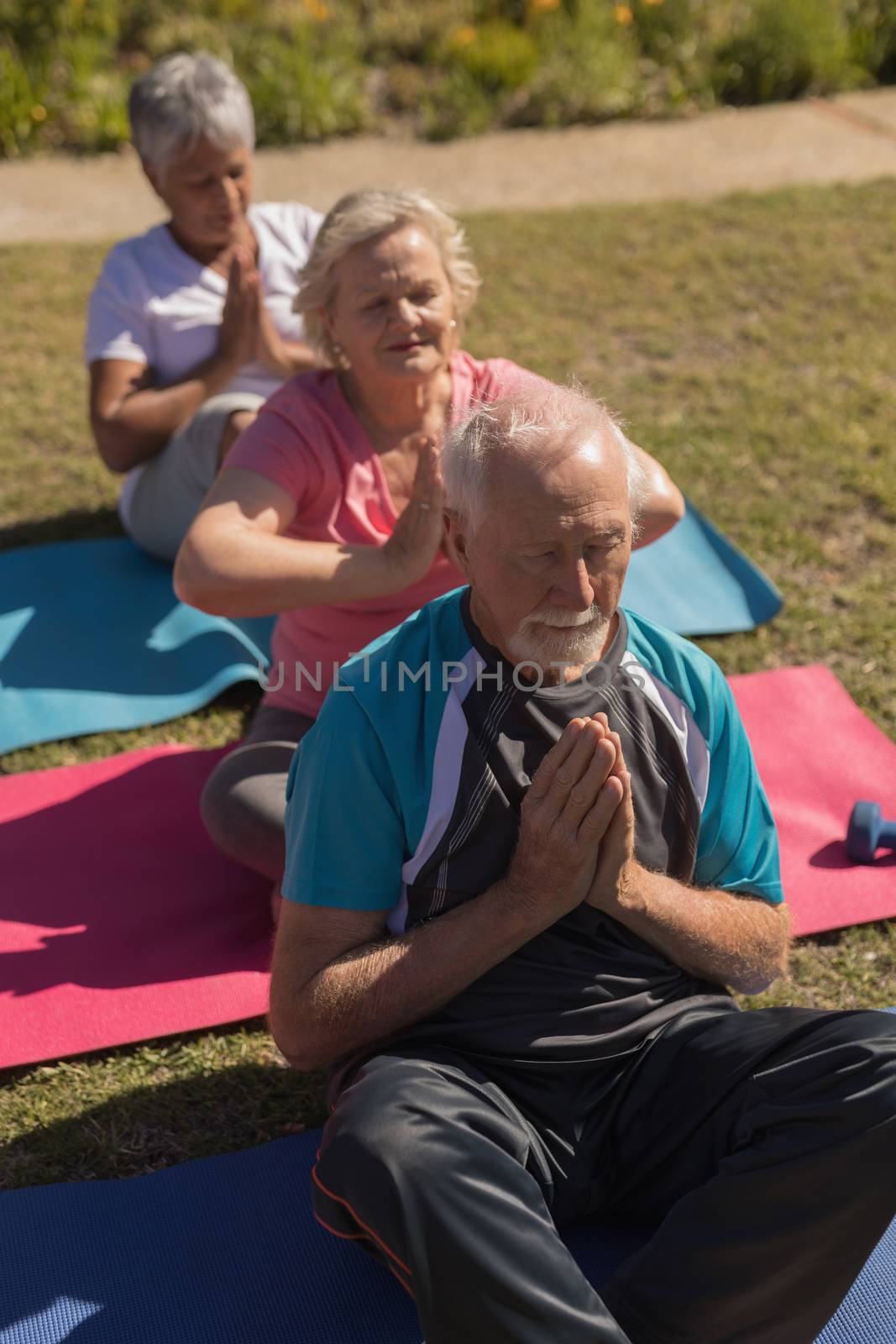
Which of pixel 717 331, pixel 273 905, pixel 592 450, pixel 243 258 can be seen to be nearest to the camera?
pixel 592 450

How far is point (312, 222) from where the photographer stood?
4.24 meters

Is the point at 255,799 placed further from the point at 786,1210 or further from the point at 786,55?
the point at 786,55

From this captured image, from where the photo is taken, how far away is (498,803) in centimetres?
208

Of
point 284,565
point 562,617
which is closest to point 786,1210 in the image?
point 562,617

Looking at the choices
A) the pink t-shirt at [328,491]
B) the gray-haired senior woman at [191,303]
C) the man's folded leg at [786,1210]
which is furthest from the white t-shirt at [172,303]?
the man's folded leg at [786,1210]

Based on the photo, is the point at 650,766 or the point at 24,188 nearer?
the point at 650,766

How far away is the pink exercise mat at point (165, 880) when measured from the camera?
2.84m

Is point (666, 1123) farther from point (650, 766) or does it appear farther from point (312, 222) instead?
point (312, 222)

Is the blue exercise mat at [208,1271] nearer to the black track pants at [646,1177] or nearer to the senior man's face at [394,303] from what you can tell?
the black track pants at [646,1177]

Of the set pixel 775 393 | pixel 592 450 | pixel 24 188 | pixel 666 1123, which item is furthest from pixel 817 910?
pixel 24 188

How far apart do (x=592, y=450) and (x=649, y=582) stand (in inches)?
→ 89.7

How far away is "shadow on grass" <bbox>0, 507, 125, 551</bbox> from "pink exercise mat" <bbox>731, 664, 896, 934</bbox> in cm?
230

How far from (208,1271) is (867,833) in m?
1.74

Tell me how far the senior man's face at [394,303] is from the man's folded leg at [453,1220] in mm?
1598
